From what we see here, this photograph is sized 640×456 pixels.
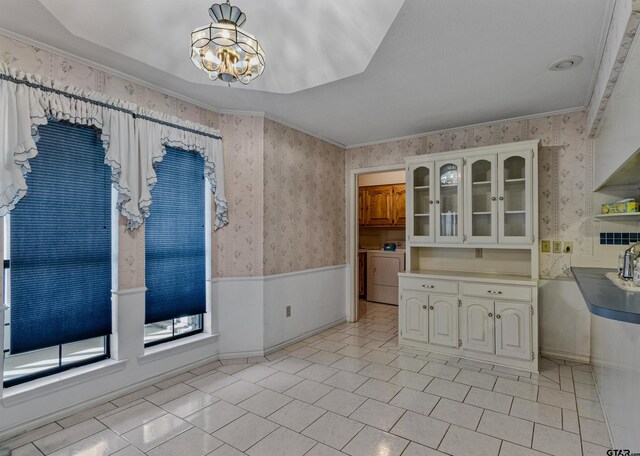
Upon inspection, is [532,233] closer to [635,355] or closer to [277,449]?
[635,355]

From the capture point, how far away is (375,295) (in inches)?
241

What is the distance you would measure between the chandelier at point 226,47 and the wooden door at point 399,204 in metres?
4.70

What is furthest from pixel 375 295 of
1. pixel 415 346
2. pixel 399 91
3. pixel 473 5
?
pixel 473 5

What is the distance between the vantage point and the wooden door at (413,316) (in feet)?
12.0

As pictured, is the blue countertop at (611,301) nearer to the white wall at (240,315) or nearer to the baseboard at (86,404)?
the white wall at (240,315)

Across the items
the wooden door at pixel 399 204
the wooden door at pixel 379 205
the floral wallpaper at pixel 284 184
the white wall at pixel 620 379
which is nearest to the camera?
the white wall at pixel 620 379

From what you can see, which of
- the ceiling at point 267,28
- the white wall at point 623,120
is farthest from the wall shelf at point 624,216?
the ceiling at point 267,28

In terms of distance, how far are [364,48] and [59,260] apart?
2531mm

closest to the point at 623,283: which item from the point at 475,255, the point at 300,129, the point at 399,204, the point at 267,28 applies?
the point at 475,255

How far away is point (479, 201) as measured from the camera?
3.60m

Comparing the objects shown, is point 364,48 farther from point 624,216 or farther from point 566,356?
point 566,356

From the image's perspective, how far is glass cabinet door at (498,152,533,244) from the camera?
3.32 metres

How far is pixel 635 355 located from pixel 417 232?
2.47 metres

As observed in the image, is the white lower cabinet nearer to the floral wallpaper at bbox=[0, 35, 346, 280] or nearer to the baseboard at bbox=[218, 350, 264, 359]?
the floral wallpaper at bbox=[0, 35, 346, 280]
